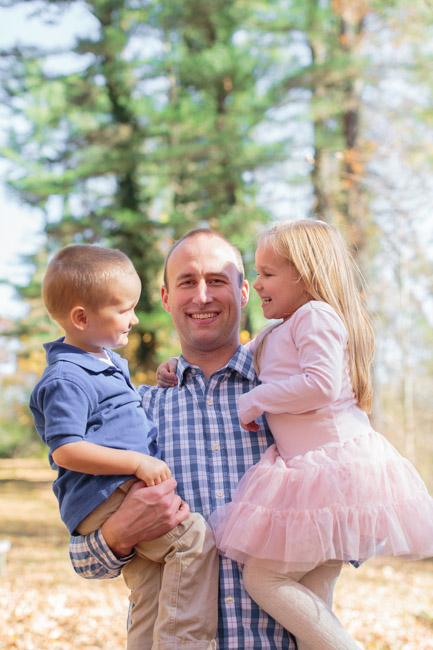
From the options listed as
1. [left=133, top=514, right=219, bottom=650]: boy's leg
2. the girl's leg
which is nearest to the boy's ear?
[left=133, top=514, right=219, bottom=650]: boy's leg

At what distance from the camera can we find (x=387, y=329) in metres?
15.9

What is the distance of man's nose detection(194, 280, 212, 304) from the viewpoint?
2.88 metres

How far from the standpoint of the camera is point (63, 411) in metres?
2.15

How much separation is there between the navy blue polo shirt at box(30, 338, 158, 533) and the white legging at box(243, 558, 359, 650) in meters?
0.60

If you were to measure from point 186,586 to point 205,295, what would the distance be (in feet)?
4.04

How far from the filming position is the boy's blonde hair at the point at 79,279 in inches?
90.7

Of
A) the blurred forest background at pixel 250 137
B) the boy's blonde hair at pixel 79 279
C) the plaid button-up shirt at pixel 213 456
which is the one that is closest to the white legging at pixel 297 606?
the plaid button-up shirt at pixel 213 456

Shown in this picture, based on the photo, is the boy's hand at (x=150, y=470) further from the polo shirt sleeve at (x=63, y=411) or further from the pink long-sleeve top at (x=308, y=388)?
the pink long-sleeve top at (x=308, y=388)

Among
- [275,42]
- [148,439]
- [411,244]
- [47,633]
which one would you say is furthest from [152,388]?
[275,42]

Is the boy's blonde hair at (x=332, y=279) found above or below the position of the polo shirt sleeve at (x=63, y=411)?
above

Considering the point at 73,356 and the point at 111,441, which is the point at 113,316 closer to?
the point at 73,356

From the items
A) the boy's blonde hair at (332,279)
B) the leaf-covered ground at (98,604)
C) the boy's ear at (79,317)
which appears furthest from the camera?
the leaf-covered ground at (98,604)

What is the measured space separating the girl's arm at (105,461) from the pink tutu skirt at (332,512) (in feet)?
1.16

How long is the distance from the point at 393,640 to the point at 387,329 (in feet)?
34.7
